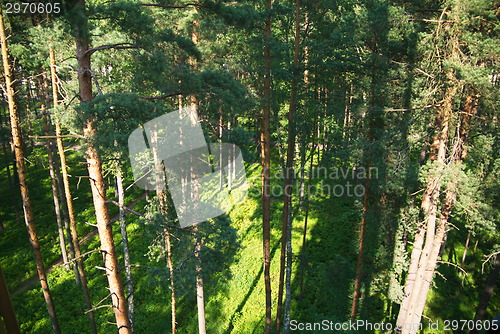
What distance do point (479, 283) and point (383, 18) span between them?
575 inches

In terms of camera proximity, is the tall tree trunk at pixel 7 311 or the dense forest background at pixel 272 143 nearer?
the tall tree trunk at pixel 7 311

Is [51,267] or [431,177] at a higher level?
[431,177]

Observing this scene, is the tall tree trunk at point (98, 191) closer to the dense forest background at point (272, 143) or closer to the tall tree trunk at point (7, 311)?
the dense forest background at point (272, 143)

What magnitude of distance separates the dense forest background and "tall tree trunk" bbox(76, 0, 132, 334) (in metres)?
0.03

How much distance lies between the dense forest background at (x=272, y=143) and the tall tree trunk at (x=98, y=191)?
0.10 ft

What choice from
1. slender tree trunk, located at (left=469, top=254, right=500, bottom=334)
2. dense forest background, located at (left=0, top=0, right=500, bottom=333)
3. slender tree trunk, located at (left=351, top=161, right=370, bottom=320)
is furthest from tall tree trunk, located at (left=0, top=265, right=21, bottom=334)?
slender tree trunk, located at (left=469, top=254, right=500, bottom=334)

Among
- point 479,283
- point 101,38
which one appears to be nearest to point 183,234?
point 101,38

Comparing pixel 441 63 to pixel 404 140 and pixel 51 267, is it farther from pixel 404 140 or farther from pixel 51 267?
pixel 51 267

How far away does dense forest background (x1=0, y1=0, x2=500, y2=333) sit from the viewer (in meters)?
6.27

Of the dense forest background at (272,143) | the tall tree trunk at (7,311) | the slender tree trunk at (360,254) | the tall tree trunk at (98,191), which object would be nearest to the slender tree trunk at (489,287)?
the dense forest background at (272,143)

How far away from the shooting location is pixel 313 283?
16078 mm

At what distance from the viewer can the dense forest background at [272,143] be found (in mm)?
6270

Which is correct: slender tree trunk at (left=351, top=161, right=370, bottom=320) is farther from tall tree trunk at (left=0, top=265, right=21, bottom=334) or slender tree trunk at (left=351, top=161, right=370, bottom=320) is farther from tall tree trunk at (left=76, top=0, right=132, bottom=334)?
tall tree trunk at (left=0, top=265, right=21, bottom=334)

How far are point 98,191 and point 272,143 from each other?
758cm
